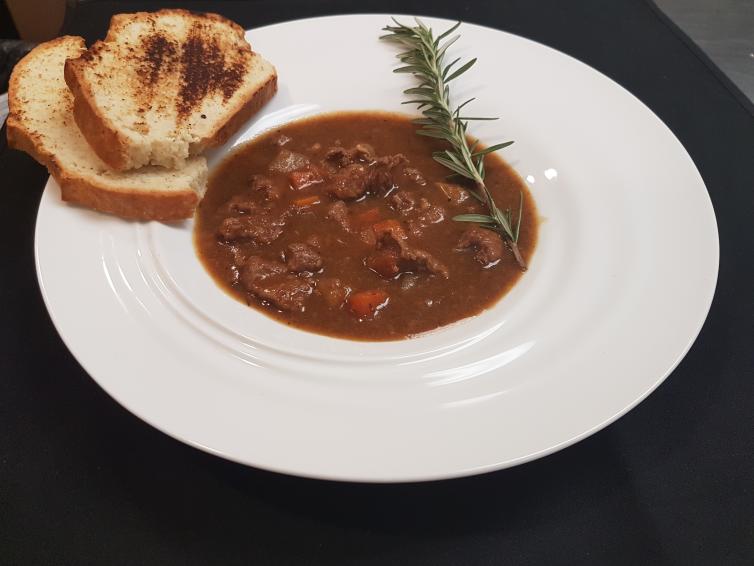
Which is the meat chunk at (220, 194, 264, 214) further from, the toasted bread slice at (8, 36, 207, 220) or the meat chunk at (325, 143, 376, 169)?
the meat chunk at (325, 143, 376, 169)

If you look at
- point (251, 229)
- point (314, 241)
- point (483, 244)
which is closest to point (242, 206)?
point (251, 229)

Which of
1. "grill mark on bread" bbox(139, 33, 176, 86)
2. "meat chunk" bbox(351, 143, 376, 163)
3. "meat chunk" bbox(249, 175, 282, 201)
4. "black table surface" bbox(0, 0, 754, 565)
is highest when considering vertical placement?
"grill mark on bread" bbox(139, 33, 176, 86)

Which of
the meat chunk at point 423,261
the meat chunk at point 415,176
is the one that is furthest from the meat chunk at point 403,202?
the meat chunk at point 423,261

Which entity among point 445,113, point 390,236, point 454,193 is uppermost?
point 445,113

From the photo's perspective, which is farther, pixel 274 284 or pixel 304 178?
pixel 304 178

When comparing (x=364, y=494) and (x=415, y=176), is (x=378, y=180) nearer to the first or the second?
(x=415, y=176)

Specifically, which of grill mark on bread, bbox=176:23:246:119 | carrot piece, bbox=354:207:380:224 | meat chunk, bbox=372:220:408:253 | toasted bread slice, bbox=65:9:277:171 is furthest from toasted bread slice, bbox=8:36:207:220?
meat chunk, bbox=372:220:408:253

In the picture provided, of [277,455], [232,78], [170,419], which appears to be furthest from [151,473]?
[232,78]
